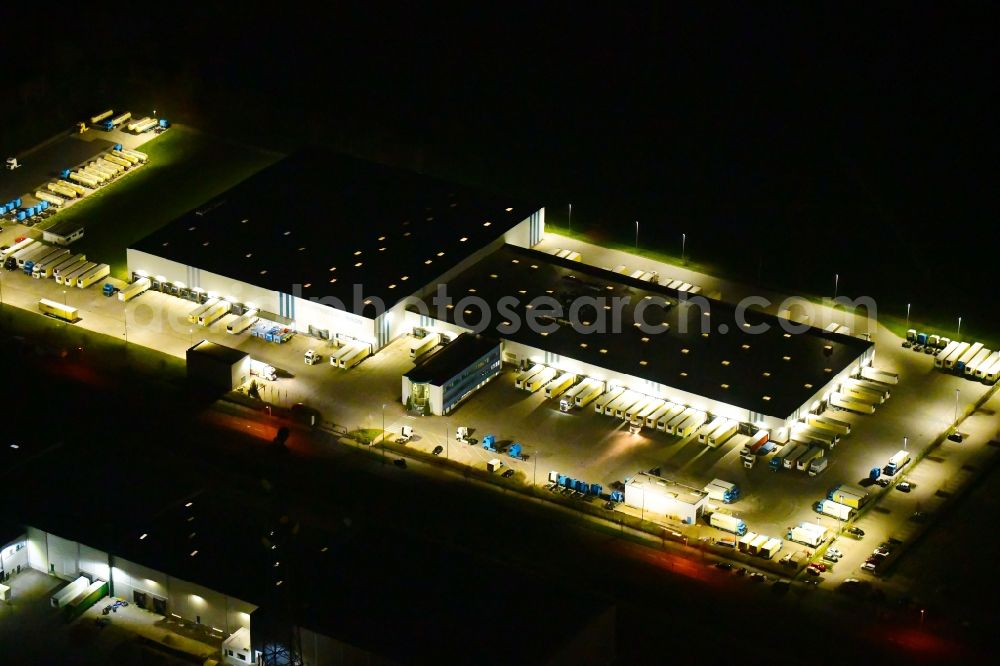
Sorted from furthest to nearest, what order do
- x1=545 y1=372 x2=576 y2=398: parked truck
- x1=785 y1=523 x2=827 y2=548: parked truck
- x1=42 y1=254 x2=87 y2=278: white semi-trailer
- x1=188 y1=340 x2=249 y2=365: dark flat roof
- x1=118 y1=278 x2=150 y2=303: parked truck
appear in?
x1=42 y1=254 x2=87 y2=278: white semi-trailer → x1=118 y1=278 x2=150 y2=303: parked truck → x1=545 y1=372 x2=576 y2=398: parked truck → x1=188 y1=340 x2=249 y2=365: dark flat roof → x1=785 y1=523 x2=827 y2=548: parked truck

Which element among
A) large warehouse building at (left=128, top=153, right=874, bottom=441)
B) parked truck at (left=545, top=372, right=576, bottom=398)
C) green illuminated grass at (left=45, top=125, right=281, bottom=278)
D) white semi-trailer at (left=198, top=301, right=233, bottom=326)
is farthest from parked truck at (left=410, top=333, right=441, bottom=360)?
green illuminated grass at (left=45, top=125, right=281, bottom=278)

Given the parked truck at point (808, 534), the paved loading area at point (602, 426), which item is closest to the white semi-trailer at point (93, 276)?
the paved loading area at point (602, 426)

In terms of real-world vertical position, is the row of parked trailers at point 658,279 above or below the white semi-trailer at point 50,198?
below

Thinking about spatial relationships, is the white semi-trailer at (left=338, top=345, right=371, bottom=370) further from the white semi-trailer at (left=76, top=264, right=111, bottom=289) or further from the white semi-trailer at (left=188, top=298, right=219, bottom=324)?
the white semi-trailer at (left=76, top=264, right=111, bottom=289)

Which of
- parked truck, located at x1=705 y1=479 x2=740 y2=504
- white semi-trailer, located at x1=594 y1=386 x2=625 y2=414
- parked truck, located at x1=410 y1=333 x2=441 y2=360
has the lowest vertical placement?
parked truck, located at x1=705 y1=479 x2=740 y2=504

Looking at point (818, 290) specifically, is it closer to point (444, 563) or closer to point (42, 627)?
point (444, 563)

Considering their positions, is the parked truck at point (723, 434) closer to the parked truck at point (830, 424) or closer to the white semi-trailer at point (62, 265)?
the parked truck at point (830, 424)

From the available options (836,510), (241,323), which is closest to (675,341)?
(836,510)

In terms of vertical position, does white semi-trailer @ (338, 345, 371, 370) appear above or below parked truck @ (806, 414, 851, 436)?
above
